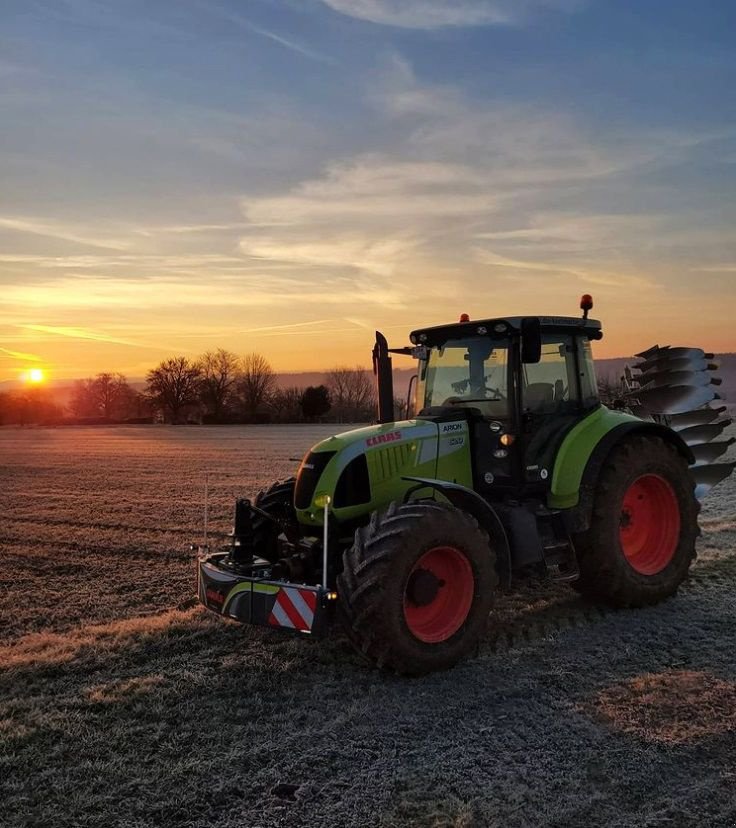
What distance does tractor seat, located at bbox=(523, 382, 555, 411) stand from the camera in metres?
6.46

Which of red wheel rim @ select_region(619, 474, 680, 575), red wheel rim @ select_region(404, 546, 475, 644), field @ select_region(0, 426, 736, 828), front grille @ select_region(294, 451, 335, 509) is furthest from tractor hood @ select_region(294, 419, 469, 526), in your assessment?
red wheel rim @ select_region(619, 474, 680, 575)

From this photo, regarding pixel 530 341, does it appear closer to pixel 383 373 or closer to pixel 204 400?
pixel 383 373

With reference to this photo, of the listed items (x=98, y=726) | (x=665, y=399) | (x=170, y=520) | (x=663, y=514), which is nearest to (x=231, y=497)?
(x=170, y=520)

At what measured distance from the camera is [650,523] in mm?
7328

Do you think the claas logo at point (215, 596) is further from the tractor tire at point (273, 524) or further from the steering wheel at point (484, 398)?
the steering wheel at point (484, 398)

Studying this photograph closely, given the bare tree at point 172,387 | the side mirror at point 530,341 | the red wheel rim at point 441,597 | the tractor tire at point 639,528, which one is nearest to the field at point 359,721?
Answer: the tractor tire at point 639,528

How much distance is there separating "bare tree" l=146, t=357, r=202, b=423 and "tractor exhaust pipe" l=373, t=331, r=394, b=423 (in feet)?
287

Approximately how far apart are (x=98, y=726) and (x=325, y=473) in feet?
7.64

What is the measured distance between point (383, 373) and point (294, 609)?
2.26 m

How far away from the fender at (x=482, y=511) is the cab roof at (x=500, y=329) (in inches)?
56.2

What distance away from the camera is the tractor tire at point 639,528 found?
657 cm

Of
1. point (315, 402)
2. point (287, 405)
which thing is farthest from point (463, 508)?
point (287, 405)

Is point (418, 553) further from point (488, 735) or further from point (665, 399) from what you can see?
point (665, 399)

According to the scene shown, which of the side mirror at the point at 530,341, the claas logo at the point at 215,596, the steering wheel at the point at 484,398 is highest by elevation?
the side mirror at the point at 530,341
